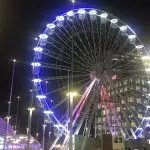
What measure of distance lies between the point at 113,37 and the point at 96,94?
7.92m

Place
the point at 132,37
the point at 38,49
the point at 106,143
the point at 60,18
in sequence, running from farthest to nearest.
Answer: the point at 60,18 < the point at 132,37 < the point at 38,49 < the point at 106,143

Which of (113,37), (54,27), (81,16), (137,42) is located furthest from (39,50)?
(137,42)

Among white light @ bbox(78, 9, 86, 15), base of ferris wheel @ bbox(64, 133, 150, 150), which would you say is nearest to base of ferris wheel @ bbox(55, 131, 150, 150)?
base of ferris wheel @ bbox(64, 133, 150, 150)

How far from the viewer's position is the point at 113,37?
39062mm

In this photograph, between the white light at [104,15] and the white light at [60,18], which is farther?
the white light at [60,18]

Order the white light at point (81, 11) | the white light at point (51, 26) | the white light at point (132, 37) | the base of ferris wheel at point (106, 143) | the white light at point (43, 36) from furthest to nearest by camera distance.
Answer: the white light at point (51, 26) < the white light at point (81, 11) < the white light at point (43, 36) < the white light at point (132, 37) < the base of ferris wheel at point (106, 143)

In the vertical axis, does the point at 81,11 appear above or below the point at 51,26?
above

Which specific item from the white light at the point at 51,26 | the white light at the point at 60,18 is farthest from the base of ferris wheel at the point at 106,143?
the white light at the point at 60,18

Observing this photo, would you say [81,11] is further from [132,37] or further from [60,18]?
[132,37]

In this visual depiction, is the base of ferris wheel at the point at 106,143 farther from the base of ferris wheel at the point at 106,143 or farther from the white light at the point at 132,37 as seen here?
the white light at the point at 132,37

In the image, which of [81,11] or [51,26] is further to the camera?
[51,26]

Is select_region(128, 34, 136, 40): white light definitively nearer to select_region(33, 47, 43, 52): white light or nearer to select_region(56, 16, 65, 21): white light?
select_region(56, 16, 65, 21): white light

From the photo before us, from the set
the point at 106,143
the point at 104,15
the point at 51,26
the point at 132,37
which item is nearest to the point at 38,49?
the point at 51,26

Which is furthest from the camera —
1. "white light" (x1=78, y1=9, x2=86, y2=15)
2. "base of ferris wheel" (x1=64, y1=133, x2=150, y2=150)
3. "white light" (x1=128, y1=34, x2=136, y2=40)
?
"white light" (x1=78, y1=9, x2=86, y2=15)
